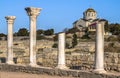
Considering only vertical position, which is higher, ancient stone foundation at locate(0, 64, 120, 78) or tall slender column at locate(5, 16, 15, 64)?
tall slender column at locate(5, 16, 15, 64)

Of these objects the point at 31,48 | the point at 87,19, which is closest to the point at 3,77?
the point at 31,48

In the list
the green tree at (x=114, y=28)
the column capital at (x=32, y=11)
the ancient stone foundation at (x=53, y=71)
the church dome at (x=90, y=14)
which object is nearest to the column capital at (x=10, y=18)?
the column capital at (x=32, y=11)

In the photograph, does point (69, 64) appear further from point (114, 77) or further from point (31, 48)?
point (114, 77)

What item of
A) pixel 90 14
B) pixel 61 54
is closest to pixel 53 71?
pixel 61 54

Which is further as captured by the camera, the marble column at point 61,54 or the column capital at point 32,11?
the column capital at point 32,11

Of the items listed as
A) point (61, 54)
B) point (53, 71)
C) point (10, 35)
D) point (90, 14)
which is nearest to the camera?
point (53, 71)

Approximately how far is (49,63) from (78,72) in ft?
19.3

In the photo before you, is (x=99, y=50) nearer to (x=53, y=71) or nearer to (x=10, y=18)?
(x=53, y=71)

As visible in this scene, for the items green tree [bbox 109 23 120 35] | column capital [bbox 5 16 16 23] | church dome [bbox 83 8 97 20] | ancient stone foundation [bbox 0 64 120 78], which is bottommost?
ancient stone foundation [bbox 0 64 120 78]

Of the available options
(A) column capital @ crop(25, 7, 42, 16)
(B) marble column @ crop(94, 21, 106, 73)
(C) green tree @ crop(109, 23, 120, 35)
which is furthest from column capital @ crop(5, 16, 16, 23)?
(C) green tree @ crop(109, 23, 120, 35)

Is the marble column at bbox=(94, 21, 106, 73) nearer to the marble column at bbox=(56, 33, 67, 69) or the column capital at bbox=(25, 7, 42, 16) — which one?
the marble column at bbox=(56, 33, 67, 69)

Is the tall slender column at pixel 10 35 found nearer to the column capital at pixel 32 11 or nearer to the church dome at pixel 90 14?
the column capital at pixel 32 11

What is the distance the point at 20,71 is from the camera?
67.2 feet

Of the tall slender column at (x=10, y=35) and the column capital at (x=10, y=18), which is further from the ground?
the column capital at (x=10, y=18)
